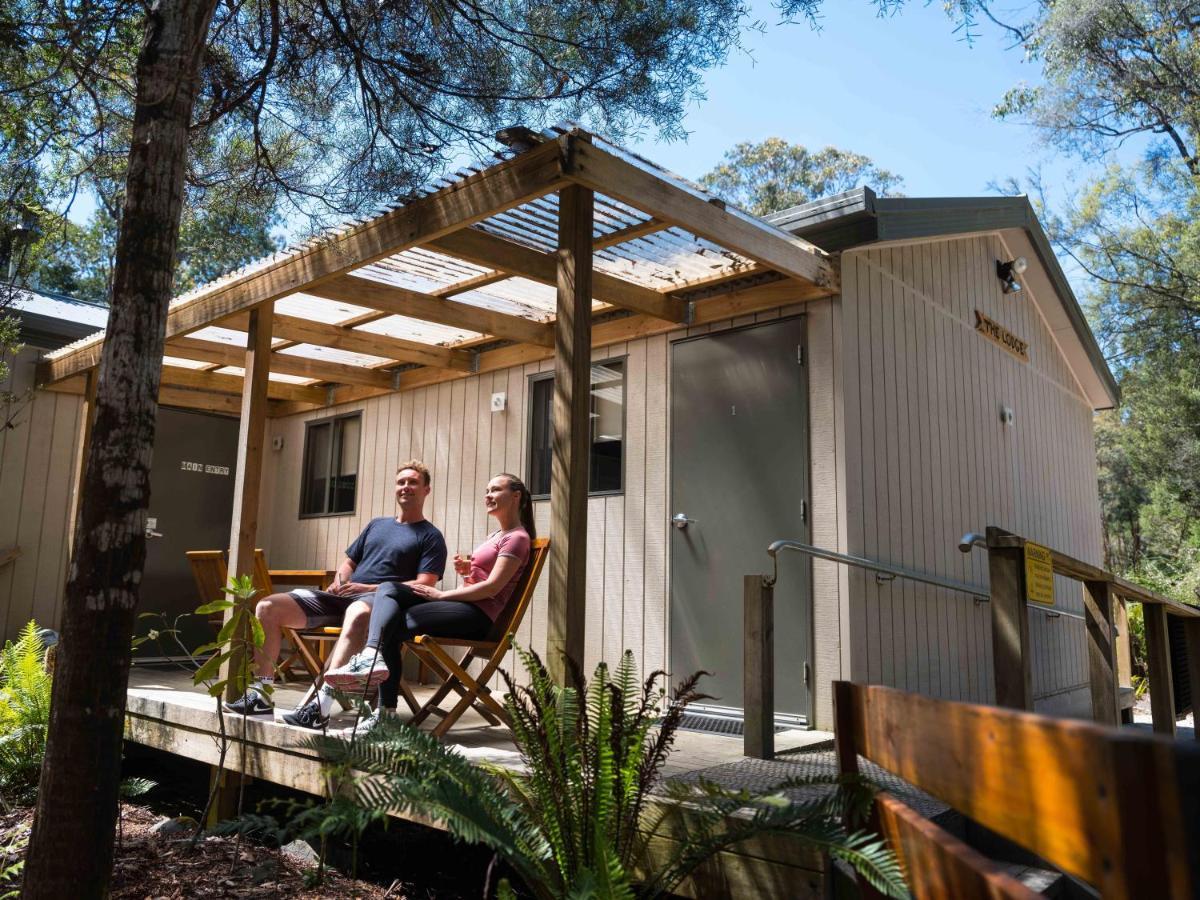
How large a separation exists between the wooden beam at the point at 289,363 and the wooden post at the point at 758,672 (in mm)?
4228

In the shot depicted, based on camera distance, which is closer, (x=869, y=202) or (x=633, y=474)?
(x=869, y=202)

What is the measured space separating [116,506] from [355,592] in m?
2.31

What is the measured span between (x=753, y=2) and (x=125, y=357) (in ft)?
9.11

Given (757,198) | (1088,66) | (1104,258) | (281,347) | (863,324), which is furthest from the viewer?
(757,198)

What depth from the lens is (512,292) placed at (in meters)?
5.47

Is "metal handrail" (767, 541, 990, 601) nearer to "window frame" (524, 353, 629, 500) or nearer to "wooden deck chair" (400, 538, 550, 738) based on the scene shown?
"wooden deck chair" (400, 538, 550, 738)

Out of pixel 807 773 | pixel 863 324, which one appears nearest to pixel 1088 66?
pixel 863 324

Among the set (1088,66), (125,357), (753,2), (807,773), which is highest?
(1088,66)

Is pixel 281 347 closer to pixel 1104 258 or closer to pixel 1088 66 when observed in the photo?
pixel 1088 66

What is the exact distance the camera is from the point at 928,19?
3.88m

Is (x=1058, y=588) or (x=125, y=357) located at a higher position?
(x=125, y=357)

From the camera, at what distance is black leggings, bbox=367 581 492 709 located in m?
3.87

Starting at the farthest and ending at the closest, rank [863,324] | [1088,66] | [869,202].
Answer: [1088,66]
[863,324]
[869,202]

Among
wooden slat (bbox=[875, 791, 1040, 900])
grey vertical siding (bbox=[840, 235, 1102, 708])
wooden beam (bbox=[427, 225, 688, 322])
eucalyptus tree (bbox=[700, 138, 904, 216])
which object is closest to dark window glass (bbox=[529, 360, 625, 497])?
wooden beam (bbox=[427, 225, 688, 322])
